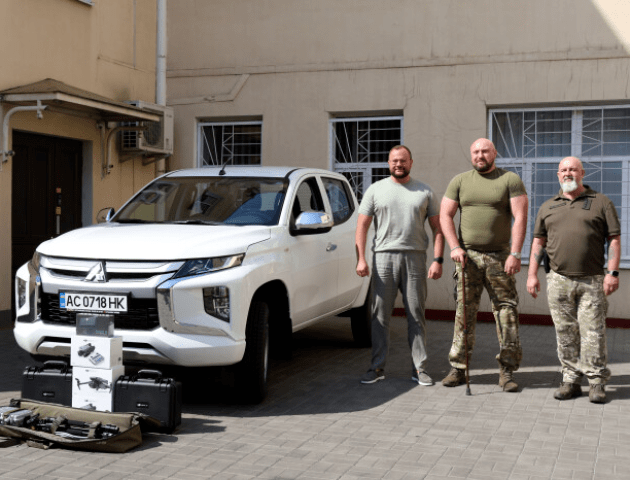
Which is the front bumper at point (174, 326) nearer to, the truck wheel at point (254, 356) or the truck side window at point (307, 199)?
the truck wheel at point (254, 356)

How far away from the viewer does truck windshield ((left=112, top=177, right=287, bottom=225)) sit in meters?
7.08

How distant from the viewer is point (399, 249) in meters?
7.24

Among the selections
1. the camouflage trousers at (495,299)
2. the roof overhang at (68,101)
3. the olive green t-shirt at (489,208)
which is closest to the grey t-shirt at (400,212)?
the olive green t-shirt at (489,208)

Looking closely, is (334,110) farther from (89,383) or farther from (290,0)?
(89,383)

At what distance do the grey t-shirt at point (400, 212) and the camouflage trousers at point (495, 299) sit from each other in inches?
18.8

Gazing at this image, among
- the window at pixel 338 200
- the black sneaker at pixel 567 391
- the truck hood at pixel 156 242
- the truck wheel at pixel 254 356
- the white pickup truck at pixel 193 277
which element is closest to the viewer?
the white pickup truck at pixel 193 277

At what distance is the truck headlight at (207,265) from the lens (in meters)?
5.95

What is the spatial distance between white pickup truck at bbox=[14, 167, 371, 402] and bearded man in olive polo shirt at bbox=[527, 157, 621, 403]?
6.27 feet

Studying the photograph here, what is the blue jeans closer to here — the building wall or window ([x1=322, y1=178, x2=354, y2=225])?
window ([x1=322, y1=178, x2=354, y2=225])

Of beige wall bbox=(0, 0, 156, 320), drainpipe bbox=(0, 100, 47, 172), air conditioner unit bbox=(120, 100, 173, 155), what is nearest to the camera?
drainpipe bbox=(0, 100, 47, 172)

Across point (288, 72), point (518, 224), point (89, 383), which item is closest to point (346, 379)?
point (518, 224)

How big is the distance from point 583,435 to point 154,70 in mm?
9543

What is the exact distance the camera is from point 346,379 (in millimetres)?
7605

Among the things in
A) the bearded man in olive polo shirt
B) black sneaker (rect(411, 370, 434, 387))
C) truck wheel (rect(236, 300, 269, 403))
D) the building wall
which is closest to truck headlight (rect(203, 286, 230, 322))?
truck wheel (rect(236, 300, 269, 403))
